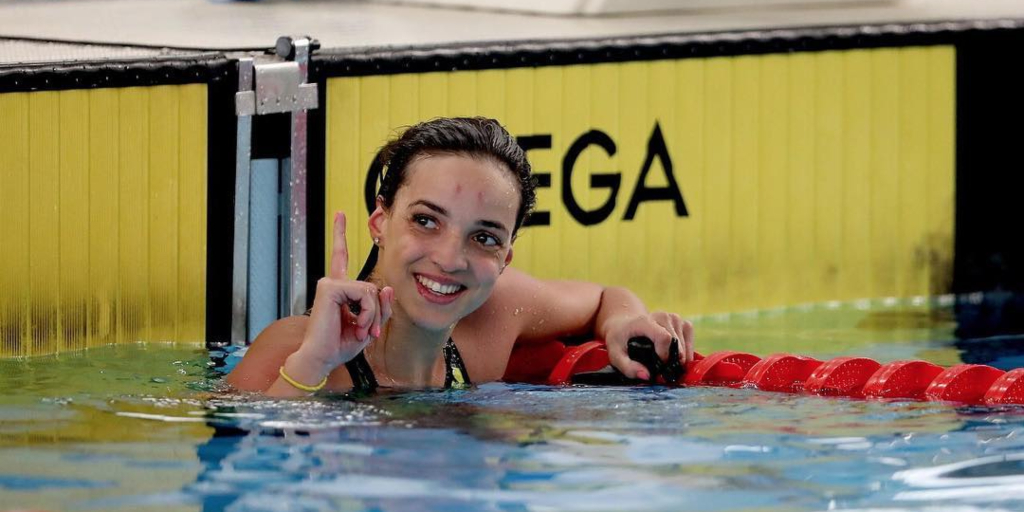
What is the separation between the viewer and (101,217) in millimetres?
4156

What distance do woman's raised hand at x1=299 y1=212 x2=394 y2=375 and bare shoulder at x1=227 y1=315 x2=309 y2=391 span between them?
0.12 meters

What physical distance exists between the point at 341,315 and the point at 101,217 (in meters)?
1.36

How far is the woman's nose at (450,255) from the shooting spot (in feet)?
9.96

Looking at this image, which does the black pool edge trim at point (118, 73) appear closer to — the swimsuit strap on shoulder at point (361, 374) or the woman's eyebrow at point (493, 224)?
the swimsuit strap on shoulder at point (361, 374)

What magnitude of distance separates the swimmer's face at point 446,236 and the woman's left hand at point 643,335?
17.2 inches

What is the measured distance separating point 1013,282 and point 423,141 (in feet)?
9.59

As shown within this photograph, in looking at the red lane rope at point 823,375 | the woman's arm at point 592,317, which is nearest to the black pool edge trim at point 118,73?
the woman's arm at point 592,317

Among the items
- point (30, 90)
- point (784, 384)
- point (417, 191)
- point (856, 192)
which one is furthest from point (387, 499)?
point (856, 192)

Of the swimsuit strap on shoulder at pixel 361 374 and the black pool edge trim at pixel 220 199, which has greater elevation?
the black pool edge trim at pixel 220 199

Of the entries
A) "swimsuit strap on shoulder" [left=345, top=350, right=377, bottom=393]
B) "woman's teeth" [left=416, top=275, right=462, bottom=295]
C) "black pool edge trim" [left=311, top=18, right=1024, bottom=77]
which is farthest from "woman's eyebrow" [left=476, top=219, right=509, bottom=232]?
"black pool edge trim" [left=311, top=18, right=1024, bottom=77]

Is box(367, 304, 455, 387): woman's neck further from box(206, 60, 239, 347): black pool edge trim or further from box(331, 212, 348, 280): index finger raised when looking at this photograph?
box(206, 60, 239, 347): black pool edge trim

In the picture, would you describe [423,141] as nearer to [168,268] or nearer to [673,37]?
[168,268]

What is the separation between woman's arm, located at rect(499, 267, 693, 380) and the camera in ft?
11.4

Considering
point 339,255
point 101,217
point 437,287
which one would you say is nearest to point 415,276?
point 437,287
